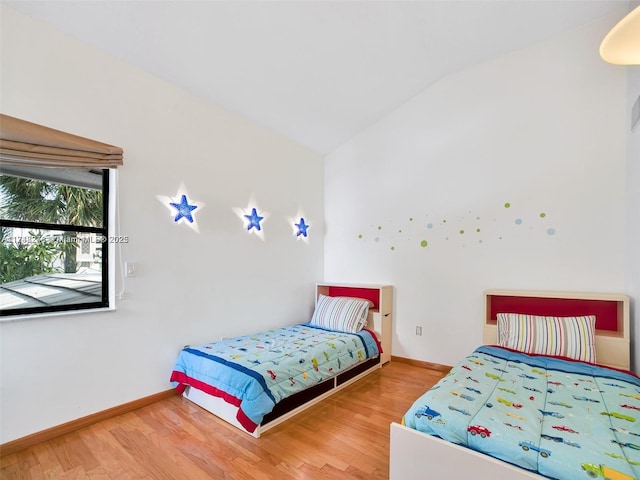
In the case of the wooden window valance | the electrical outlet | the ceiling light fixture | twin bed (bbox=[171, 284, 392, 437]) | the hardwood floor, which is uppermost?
the ceiling light fixture

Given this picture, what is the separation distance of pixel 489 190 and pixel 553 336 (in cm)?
144

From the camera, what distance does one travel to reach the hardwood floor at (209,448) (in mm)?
1786

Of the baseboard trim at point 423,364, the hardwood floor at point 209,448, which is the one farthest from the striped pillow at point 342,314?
the hardwood floor at point 209,448

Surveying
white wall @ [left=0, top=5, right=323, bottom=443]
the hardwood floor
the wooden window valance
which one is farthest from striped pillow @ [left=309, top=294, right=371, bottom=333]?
the wooden window valance

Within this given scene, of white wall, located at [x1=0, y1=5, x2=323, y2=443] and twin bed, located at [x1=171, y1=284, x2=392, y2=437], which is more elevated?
white wall, located at [x1=0, y1=5, x2=323, y2=443]

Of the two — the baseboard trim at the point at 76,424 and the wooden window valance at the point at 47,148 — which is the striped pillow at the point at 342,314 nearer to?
the baseboard trim at the point at 76,424

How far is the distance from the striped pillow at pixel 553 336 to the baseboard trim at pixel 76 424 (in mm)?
2925

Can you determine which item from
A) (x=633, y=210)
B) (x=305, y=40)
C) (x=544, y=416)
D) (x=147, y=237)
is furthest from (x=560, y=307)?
(x=147, y=237)

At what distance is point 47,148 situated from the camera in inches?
81.3

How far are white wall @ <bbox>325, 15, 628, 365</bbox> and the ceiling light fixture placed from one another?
5.27ft

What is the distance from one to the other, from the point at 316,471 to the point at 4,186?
2559 millimetres

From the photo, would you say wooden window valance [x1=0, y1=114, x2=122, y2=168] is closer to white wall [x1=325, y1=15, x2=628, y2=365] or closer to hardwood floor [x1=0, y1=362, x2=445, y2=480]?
hardwood floor [x1=0, y1=362, x2=445, y2=480]

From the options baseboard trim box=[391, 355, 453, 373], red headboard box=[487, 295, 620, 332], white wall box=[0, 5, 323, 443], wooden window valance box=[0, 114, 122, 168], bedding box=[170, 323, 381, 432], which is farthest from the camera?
baseboard trim box=[391, 355, 453, 373]

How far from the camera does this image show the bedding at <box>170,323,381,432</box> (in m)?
2.16
